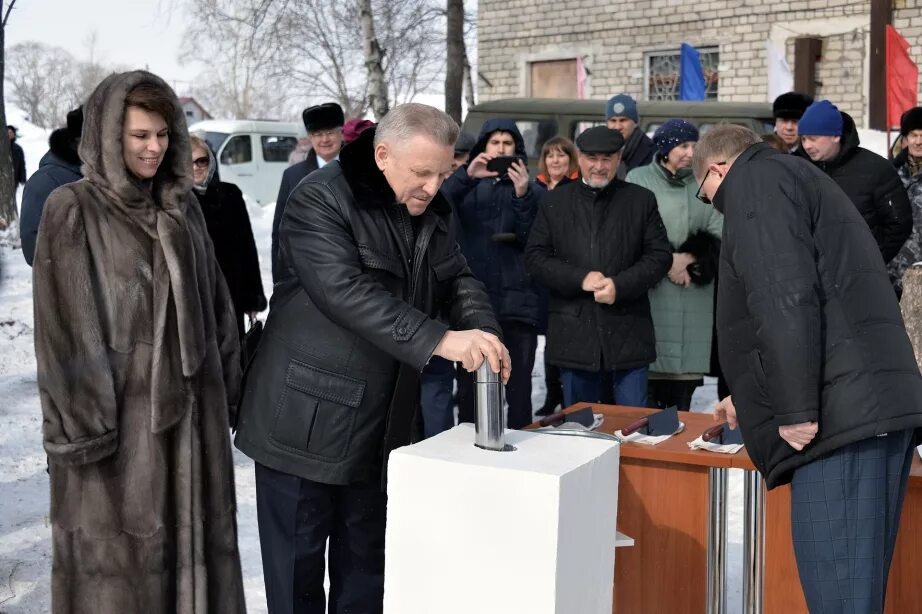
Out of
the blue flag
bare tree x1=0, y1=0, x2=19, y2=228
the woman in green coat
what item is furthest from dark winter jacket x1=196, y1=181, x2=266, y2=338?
the blue flag

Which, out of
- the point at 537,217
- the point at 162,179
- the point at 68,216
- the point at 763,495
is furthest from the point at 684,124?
the point at 68,216

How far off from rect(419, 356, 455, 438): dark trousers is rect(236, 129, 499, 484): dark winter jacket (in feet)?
8.05

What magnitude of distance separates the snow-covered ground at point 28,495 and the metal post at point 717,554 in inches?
14.4

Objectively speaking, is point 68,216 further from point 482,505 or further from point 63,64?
point 63,64

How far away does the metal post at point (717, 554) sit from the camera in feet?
10.9

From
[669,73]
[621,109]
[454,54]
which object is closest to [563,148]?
[621,109]

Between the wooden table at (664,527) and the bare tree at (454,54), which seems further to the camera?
the bare tree at (454,54)

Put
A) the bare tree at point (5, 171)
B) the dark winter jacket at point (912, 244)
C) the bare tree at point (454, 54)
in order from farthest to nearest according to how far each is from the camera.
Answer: the bare tree at point (454, 54)
the bare tree at point (5, 171)
the dark winter jacket at point (912, 244)

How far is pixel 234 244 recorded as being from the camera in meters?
5.32

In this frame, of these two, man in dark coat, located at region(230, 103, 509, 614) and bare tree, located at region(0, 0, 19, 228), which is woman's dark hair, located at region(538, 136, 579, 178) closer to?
man in dark coat, located at region(230, 103, 509, 614)

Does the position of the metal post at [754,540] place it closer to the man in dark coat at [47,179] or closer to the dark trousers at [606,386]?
the dark trousers at [606,386]

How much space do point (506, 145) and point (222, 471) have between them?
9.69 feet

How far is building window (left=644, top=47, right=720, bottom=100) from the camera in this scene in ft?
65.7

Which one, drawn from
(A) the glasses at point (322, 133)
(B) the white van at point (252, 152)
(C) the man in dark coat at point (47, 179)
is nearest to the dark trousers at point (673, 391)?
(A) the glasses at point (322, 133)
